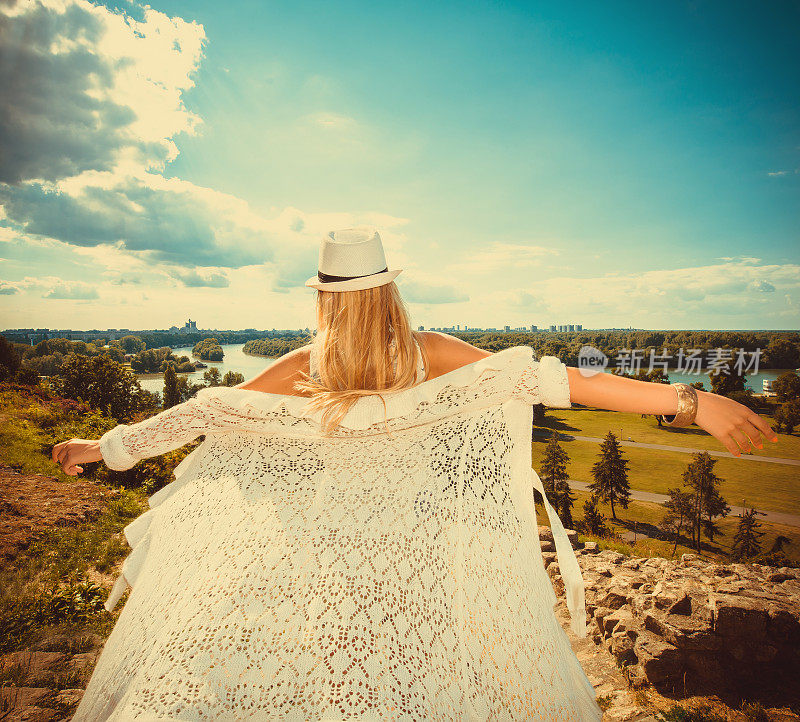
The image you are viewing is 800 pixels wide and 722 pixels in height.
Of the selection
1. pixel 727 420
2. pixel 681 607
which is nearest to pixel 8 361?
pixel 727 420

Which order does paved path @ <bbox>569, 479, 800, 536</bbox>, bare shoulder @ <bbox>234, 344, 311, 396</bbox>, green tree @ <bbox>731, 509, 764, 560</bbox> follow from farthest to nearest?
1. paved path @ <bbox>569, 479, 800, 536</bbox>
2. green tree @ <bbox>731, 509, 764, 560</bbox>
3. bare shoulder @ <bbox>234, 344, 311, 396</bbox>

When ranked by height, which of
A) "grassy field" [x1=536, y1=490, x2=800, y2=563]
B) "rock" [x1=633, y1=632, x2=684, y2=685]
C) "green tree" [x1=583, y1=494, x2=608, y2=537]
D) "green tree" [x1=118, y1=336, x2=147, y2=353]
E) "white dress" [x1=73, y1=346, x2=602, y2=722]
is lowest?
"grassy field" [x1=536, y1=490, x2=800, y2=563]

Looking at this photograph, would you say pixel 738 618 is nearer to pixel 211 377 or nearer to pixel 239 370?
pixel 211 377

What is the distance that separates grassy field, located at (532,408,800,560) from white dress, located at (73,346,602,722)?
31.3m

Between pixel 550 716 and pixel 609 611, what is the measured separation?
8.75 meters

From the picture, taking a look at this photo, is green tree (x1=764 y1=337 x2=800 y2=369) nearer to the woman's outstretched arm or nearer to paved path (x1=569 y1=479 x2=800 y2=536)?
paved path (x1=569 y1=479 x2=800 y2=536)

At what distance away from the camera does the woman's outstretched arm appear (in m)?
1.67

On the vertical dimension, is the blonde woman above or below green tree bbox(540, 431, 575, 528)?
above

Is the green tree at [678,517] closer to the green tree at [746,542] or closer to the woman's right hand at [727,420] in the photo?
the green tree at [746,542]

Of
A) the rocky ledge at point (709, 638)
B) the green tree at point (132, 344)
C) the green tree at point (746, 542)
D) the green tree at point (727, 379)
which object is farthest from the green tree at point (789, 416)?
the green tree at point (132, 344)

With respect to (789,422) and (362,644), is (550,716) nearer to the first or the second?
(362,644)

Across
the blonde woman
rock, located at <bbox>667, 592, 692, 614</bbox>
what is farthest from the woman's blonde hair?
rock, located at <bbox>667, 592, 692, 614</bbox>

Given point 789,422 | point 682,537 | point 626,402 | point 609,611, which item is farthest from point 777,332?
point 626,402

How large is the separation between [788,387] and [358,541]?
269ft
